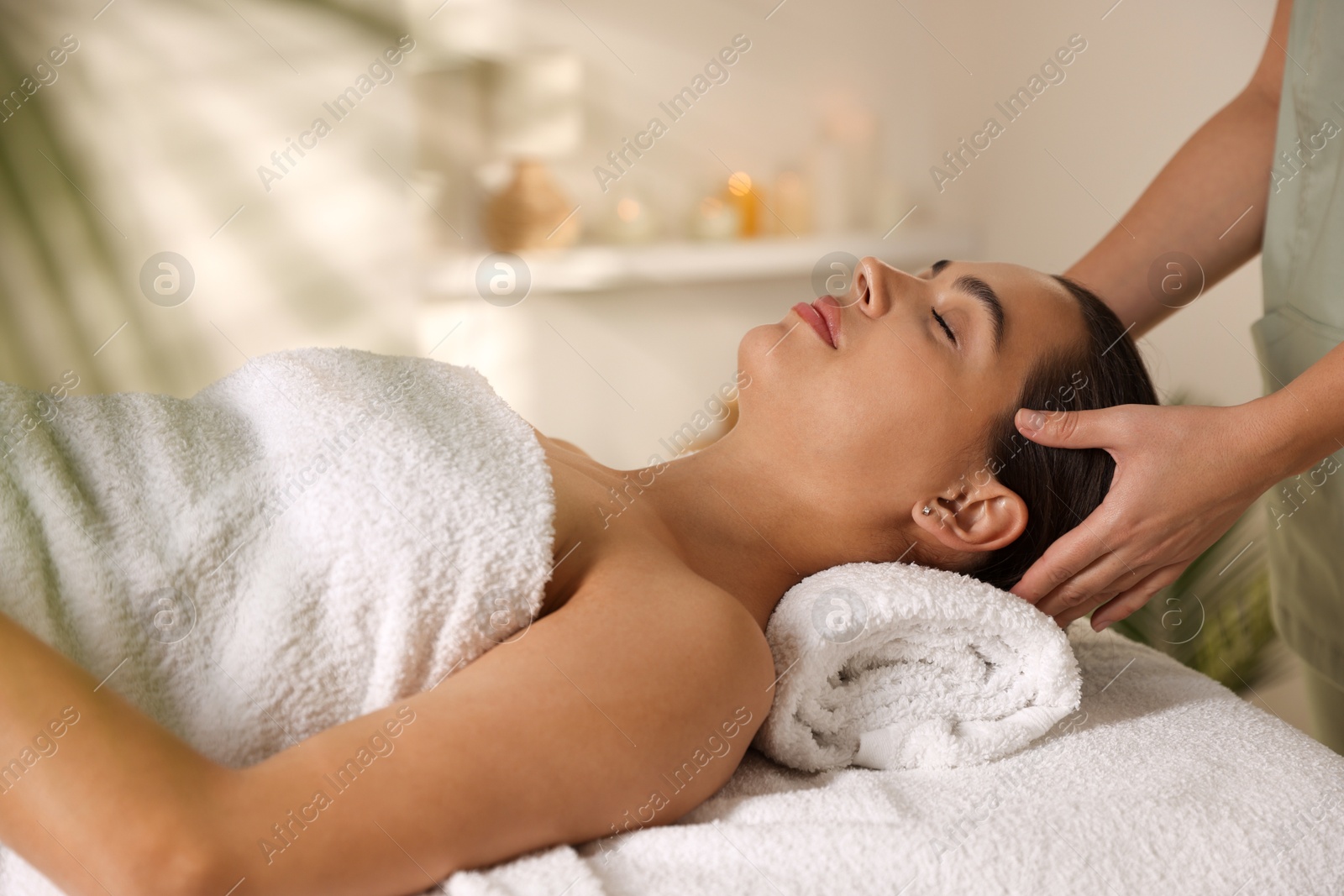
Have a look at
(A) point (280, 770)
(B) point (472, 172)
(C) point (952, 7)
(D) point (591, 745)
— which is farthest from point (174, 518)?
(C) point (952, 7)

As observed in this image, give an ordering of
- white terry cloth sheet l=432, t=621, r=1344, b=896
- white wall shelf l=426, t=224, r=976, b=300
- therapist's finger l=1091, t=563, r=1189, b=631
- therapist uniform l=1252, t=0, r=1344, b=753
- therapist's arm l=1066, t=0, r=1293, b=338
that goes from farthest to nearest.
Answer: white wall shelf l=426, t=224, r=976, b=300 < therapist's arm l=1066, t=0, r=1293, b=338 < therapist uniform l=1252, t=0, r=1344, b=753 < therapist's finger l=1091, t=563, r=1189, b=631 < white terry cloth sheet l=432, t=621, r=1344, b=896

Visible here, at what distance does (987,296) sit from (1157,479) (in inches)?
10.6

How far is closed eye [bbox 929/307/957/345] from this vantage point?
3.54 feet

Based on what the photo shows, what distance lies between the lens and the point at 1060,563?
984 millimetres

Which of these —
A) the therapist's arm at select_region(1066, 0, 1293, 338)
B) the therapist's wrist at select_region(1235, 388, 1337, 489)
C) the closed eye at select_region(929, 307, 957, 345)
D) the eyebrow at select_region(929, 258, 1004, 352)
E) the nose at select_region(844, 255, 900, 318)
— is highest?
the therapist's arm at select_region(1066, 0, 1293, 338)

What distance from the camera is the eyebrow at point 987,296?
107 cm

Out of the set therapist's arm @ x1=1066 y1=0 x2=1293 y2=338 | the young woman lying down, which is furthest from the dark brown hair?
therapist's arm @ x1=1066 y1=0 x2=1293 y2=338

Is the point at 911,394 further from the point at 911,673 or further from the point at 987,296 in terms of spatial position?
the point at 911,673

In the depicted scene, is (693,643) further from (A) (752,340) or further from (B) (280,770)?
(A) (752,340)

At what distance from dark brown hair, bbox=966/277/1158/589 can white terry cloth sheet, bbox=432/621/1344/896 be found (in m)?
0.23

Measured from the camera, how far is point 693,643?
0.79 metres

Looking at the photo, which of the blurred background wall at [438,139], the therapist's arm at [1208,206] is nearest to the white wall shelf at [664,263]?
the blurred background wall at [438,139]

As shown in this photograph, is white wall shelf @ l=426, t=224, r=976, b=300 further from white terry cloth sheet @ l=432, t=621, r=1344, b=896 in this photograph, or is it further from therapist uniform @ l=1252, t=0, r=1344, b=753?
white terry cloth sheet @ l=432, t=621, r=1344, b=896

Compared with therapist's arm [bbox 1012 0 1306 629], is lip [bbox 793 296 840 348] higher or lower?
lower
